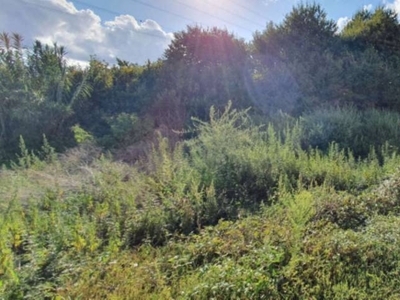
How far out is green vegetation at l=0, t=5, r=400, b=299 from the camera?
217 centimetres

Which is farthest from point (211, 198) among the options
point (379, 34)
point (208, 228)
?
point (379, 34)

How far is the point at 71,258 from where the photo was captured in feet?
8.32

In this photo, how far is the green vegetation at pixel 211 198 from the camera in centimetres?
217

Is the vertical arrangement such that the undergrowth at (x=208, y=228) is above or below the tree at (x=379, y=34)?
below

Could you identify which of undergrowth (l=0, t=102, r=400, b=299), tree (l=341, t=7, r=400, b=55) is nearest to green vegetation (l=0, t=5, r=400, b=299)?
undergrowth (l=0, t=102, r=400, b=299)

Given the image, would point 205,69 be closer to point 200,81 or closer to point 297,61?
point 200,81

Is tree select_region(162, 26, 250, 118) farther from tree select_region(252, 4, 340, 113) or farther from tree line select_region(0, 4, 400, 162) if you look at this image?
tree select_region(252, 4, 340, 113)

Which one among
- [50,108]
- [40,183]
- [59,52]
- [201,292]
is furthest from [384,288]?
[59,52]

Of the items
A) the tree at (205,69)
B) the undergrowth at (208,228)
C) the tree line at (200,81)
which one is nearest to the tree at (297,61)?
the tree line at (200,81)

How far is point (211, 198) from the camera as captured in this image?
3.49m

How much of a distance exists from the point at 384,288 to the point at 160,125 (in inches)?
262

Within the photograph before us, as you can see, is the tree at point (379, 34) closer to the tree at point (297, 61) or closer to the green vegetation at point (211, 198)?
the tree at point (297, 61)

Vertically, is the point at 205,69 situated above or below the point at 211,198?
above

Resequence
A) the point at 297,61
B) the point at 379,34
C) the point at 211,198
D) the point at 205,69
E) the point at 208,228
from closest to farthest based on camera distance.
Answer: the point at 208,228
the point at 211,198
the point at 297,61
the point at 205,69
the point at 379,34
